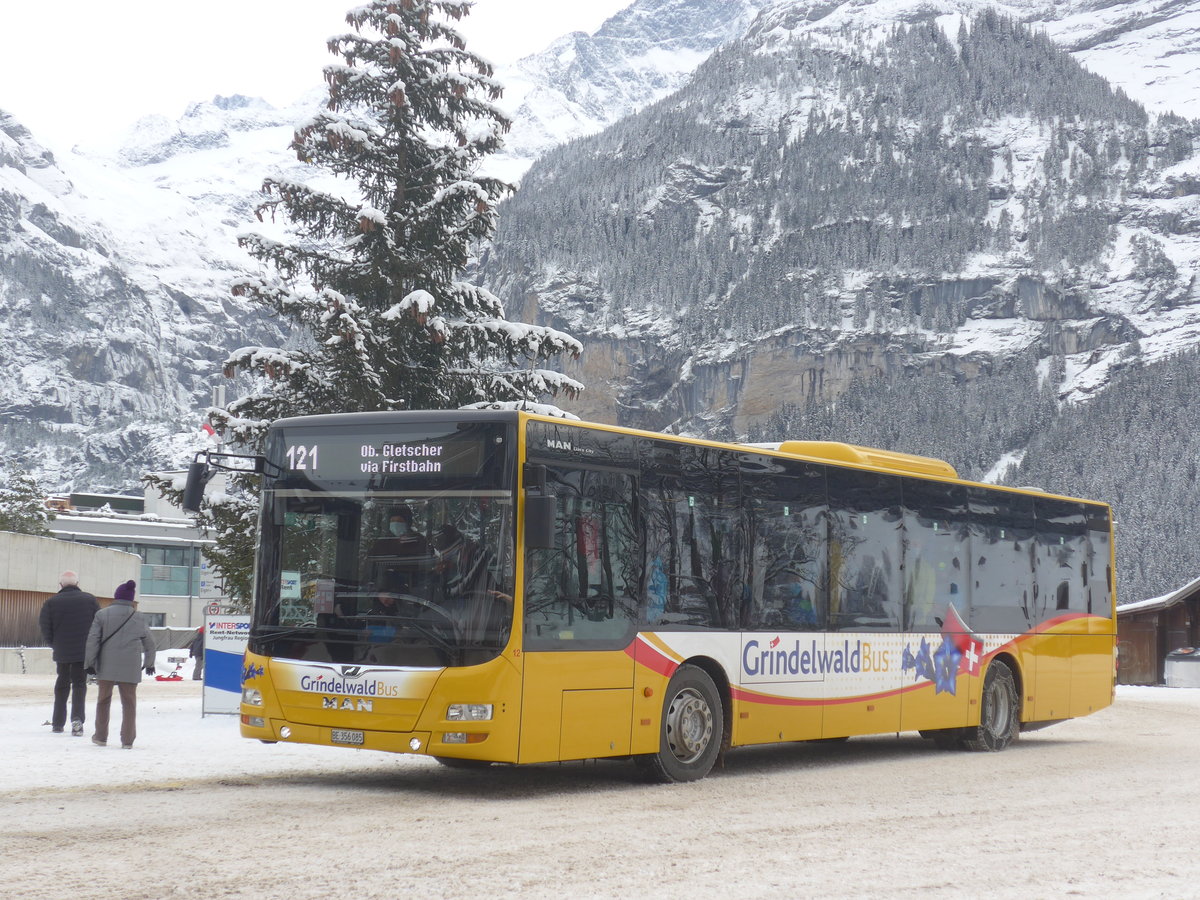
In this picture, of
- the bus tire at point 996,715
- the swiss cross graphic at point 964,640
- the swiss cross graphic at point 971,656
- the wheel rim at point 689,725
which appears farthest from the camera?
the bus tire at point 996,715

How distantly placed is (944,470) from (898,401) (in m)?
185

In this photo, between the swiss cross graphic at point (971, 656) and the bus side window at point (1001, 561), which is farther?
the bus side window at point (1001, 561)

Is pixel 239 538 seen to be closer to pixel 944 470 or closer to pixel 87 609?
pixel 87 609

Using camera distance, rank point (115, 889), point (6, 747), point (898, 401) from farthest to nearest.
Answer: point (898, 401)
point (6, 747)
point (115, 889)

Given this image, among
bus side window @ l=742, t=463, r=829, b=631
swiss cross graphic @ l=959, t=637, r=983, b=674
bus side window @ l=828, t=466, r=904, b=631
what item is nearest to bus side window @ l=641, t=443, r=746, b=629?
bus side window @ l=742, t=463, r=829, b=631

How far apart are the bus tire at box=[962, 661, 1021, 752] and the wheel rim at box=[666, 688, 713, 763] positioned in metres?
4.77

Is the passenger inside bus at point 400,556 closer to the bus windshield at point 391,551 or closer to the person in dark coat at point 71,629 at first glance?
the bus windshield at point 391,551

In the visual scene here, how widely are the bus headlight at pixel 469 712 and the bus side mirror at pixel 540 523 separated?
1.13 m

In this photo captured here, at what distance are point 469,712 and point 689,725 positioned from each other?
92.3 inches

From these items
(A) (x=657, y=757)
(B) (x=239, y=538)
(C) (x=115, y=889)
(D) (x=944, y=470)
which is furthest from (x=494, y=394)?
(C) (x=115, y=889)

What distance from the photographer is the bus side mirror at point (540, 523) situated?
10273 mm

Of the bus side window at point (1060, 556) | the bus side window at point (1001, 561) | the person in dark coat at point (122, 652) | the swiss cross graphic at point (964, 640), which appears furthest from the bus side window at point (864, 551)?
the person in dark coat at point (122, 652)

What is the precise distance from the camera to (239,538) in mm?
20016

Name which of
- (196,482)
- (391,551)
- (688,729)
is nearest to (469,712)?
(391,551)
